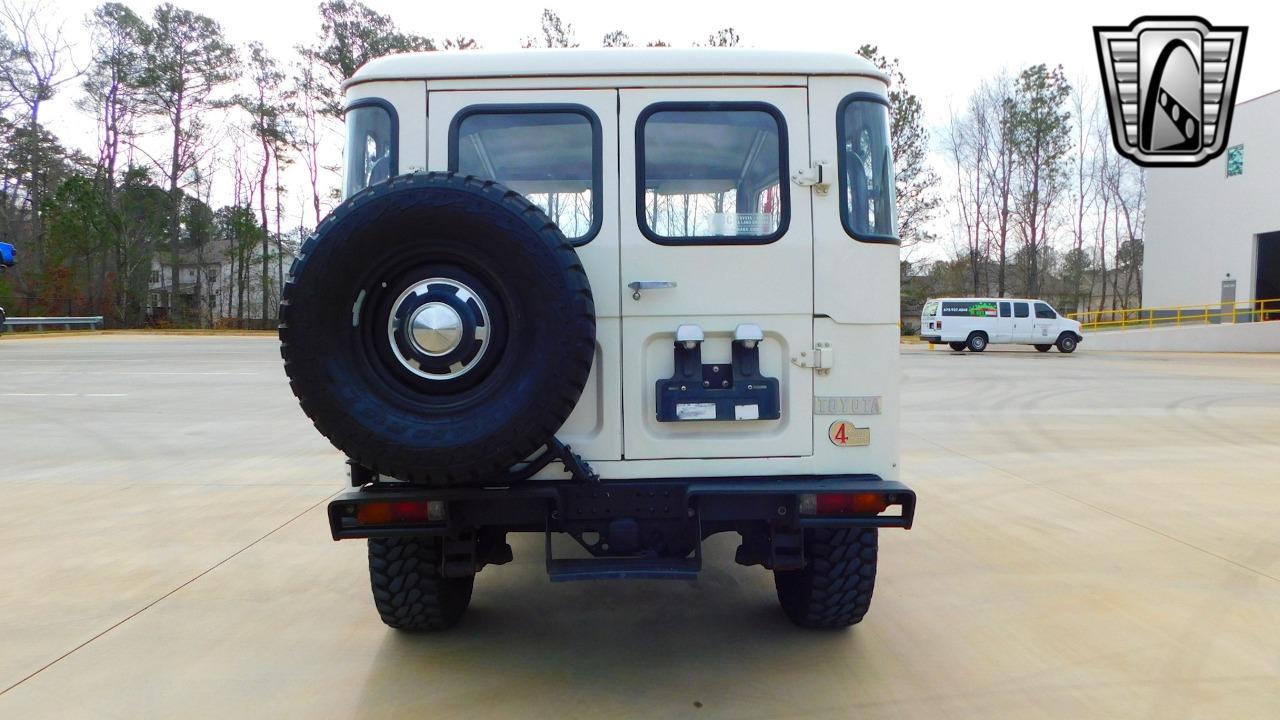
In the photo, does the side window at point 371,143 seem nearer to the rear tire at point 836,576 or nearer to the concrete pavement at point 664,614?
the concrete pavement at point 664,614

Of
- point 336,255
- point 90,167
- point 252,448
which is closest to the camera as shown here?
point 336,255

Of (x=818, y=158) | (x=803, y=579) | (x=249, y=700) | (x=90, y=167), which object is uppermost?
(x=90, y=167)

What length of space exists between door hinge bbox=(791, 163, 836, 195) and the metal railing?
43.7m

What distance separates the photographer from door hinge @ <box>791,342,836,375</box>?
11.9 feet

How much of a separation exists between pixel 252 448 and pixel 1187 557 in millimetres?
8445

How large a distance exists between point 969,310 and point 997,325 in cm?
108

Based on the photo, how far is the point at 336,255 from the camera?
310 cm

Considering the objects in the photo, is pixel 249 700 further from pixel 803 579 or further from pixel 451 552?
pixel 803 579

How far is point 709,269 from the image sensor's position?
3.62 metres

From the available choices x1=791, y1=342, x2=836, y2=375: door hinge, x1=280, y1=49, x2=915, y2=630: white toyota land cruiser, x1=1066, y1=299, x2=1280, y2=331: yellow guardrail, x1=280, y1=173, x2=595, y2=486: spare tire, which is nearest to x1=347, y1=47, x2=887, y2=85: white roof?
x1=280, y1=49, x2=915, y2=630: white toyota land cruiser

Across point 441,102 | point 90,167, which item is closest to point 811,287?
point 441,102

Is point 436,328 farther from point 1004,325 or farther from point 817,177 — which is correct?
point 1004,325

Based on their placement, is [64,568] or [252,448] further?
[252,448]

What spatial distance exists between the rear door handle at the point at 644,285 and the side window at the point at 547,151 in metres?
0.27
